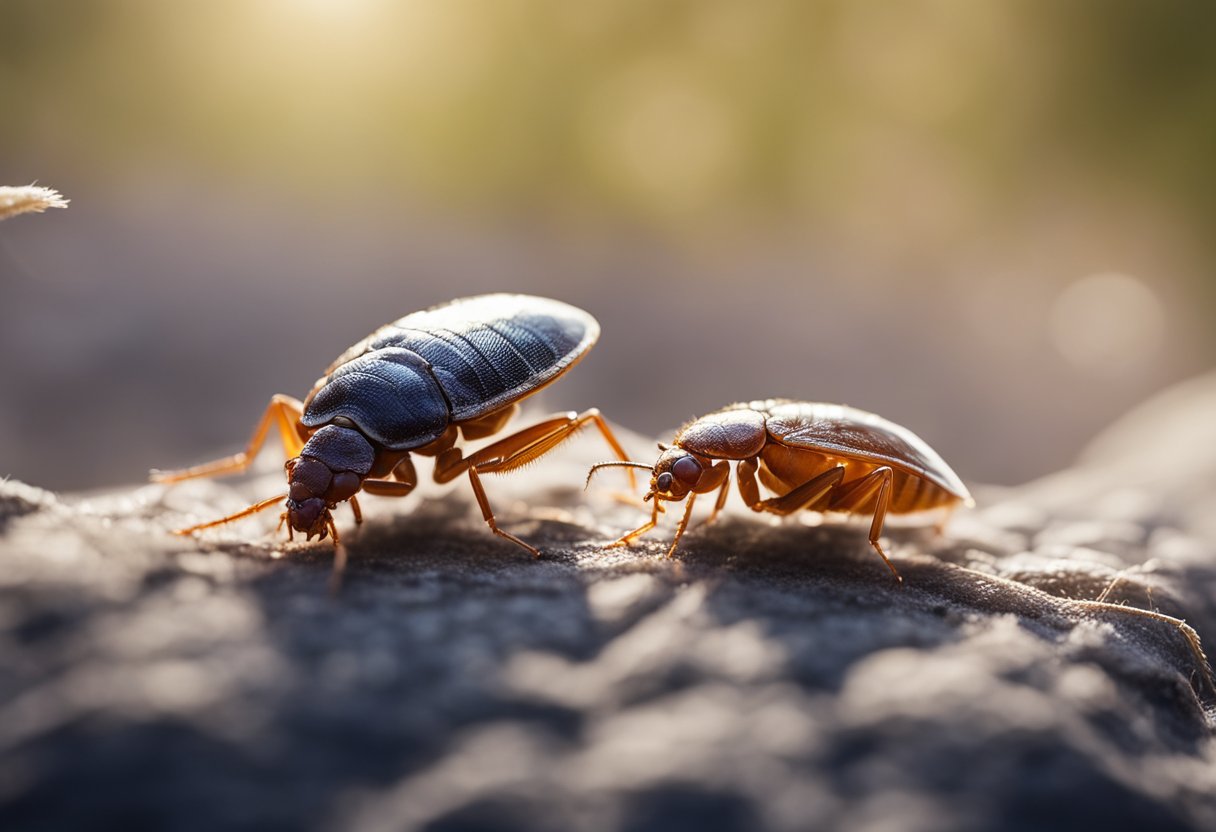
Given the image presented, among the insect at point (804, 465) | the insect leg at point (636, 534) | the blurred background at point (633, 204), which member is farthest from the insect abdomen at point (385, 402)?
the blurred background at point (633, 204)

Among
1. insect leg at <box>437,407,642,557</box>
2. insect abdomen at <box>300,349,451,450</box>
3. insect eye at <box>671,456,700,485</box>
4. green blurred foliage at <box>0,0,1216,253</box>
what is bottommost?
insect eye at <box>671,456,700,485</box>

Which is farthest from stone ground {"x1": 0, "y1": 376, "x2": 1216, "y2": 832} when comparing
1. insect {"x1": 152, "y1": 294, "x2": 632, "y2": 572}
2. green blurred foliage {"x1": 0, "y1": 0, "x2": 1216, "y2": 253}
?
green blurred foliage {"x1": 0, "y1": 0, "x2": 1216, "y2": 253}

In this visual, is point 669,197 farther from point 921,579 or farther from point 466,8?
point 921,579

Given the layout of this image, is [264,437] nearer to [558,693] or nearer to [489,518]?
[489,518]

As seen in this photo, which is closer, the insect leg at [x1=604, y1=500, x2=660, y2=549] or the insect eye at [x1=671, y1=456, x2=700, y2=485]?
the insect leg at [x1=604, y1=500, x2=660, y2=549]

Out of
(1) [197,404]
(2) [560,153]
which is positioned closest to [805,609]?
(1) [197,404]

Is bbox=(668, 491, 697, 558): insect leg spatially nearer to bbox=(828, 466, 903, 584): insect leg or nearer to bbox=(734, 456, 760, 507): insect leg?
bbox=(734, 456, 760, 507): insect leg
